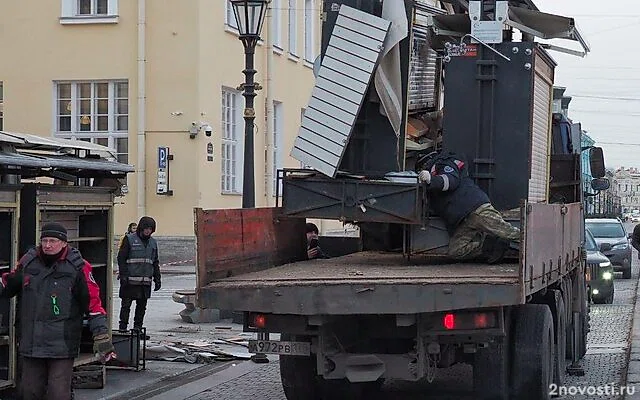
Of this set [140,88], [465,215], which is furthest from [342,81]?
[140,88]

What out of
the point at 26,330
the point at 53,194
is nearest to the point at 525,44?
the point at 53,194

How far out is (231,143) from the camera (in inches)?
1261

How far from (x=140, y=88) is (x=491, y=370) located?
70.2ft

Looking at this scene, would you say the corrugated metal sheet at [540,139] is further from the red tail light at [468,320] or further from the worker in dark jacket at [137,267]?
the worker in dark jacket at [137,267]

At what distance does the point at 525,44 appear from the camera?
1112 cm

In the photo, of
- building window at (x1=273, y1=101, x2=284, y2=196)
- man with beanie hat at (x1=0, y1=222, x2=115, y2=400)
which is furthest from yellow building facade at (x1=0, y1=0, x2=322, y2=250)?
man with beanie hat at (x1=0, y1=222, x2=115, y2=400)

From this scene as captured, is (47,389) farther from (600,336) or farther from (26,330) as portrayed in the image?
(600,336)

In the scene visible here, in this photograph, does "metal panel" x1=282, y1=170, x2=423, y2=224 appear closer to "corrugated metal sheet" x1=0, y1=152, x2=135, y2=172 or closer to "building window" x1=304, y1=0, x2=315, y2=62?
"corrugated metal sheet" x1=0, y1=152, x2=135, y2=172

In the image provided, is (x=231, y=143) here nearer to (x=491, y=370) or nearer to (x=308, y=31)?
(x=308, y=31)

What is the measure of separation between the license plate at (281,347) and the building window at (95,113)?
21.4 m

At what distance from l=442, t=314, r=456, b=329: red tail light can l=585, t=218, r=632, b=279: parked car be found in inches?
863

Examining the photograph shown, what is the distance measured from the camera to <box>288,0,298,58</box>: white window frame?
3659cm

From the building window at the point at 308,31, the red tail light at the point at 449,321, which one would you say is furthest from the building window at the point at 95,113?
the red tail light at the point at 449,321

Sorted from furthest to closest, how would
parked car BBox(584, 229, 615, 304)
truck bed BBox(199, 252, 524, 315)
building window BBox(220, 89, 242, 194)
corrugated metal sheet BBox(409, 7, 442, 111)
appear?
1. building window BBox(220, 89, 242, 194)
2. parked car BBox(584, 229, 615, 304)
3. corrugated metal sheet BBox(409, 7, 442, 111)
4. truck bed BBox(199, 252, 524, 315)
